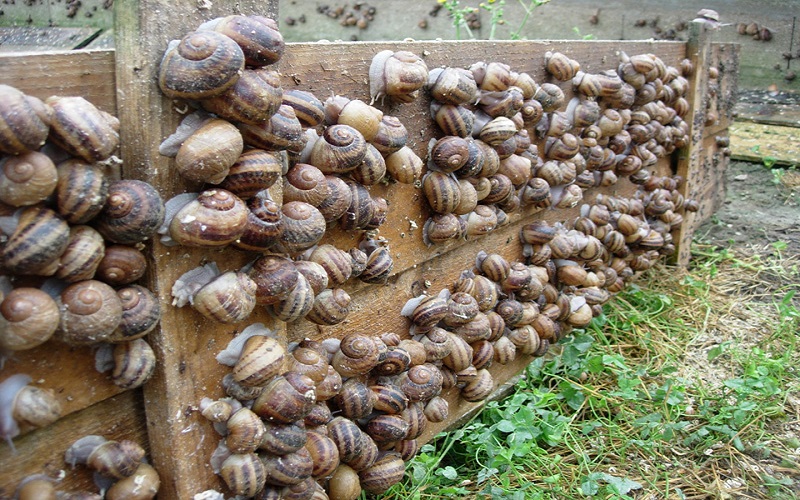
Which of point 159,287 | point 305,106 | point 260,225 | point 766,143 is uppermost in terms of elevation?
point 305,106

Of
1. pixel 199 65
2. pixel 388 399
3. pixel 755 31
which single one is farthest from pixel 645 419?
pixel 755 31

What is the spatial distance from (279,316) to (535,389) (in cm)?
150

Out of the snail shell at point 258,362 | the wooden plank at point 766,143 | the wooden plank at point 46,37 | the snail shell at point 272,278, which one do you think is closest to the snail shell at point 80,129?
the snail shell at point 272,278

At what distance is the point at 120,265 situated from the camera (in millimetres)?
1307

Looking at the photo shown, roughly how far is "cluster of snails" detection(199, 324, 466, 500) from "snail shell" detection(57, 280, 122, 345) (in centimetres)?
36

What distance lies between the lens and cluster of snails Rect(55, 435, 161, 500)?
4.52ft

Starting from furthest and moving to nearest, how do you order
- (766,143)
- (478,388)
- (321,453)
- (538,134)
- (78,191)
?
(766,143) → (538,134) → (478,388) → (321,453) → (78,191)

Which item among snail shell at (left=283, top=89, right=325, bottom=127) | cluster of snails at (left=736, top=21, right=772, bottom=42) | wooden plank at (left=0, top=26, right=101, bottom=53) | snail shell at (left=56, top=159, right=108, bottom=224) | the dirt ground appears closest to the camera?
snail shell at (left=56, top=159, right=108, bottom=224)

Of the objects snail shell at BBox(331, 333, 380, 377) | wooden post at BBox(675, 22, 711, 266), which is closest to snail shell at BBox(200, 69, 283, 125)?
snail shell at BBox(331, 333, 380, 377)

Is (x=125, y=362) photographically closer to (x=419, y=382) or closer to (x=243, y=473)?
(x=243, y=473)

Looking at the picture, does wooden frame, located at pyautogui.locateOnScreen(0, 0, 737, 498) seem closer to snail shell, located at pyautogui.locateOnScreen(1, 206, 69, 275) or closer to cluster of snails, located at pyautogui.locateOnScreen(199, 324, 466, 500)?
cluster of snails, located at pyautogui.locateOnScreen(199, 324, 466, 500)

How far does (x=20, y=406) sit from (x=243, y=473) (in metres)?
0.52

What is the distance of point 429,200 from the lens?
7.28ft

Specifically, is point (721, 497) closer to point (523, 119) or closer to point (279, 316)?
point (523, 119)
